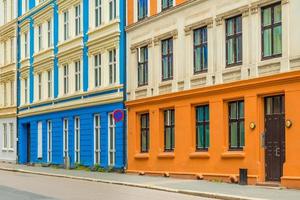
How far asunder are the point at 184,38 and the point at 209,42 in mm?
2090

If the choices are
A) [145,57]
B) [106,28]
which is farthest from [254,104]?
[106,28]

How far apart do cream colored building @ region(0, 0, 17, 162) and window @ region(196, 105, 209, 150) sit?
84.6ft

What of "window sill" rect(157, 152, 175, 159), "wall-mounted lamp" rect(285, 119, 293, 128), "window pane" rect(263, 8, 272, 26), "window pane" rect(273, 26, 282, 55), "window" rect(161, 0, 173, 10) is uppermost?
"window" rect(161, 0, 173, 10)

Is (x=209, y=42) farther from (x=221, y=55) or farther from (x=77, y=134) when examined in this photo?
(x=77, y=134)

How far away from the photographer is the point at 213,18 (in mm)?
27031

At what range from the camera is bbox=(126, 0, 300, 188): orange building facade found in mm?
23062

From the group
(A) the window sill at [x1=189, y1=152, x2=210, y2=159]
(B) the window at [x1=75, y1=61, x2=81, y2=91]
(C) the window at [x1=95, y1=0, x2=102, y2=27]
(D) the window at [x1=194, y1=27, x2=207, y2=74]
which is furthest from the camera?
(B) the window at [x1=75, y1=61, x2=81, y2=91]

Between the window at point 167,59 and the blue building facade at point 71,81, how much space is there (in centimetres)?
402

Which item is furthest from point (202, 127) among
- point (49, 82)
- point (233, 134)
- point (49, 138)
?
point (49, 82)

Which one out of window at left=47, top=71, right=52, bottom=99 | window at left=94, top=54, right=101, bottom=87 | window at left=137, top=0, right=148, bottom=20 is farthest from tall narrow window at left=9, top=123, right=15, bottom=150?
window at left=137, top=0, right=148, bottom=20

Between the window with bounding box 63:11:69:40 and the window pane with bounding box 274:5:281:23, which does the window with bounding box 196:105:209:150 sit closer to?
the window pane with bounding box 274:5:281:23

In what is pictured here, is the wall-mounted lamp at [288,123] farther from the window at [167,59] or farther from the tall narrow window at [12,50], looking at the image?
the tall narrow window at [12,50]

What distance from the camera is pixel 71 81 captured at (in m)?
41.8

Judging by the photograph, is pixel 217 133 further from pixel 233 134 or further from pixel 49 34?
pixel 49 34
